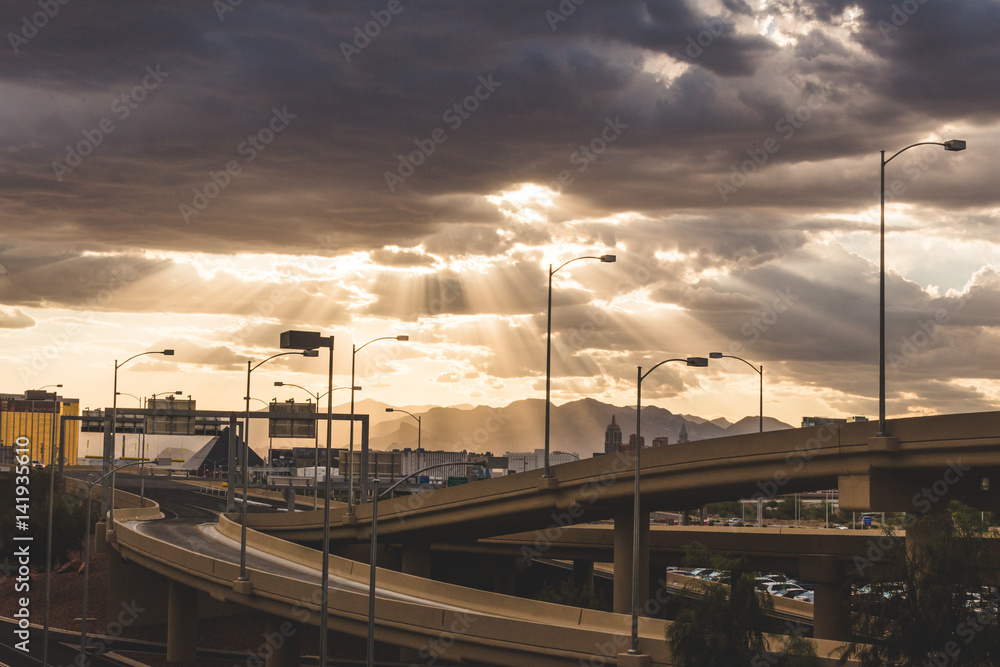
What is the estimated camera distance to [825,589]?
66.1 m

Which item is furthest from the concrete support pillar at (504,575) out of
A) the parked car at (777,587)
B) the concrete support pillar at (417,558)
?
the parked car at (777,587)

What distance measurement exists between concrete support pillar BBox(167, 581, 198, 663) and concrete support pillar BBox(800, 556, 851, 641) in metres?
36.6

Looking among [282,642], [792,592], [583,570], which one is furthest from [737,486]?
[792,592]

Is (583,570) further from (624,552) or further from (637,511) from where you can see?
(637,511)

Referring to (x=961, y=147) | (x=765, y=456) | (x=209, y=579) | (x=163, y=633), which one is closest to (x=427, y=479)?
(x=163, y=633)

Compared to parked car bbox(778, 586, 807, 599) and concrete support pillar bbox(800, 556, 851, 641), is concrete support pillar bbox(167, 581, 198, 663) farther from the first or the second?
parked car bbox(778, 586, 807, 599)

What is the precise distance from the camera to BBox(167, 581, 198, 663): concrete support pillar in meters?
66.9

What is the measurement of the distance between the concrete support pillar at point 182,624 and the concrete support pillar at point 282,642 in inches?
487

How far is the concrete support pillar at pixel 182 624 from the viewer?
6688cm

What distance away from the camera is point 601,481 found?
5125cm

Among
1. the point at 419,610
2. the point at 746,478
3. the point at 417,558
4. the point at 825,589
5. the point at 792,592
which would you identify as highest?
the point at 746,478

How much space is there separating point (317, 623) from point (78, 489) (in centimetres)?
6772

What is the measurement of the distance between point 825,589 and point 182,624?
38288 mm

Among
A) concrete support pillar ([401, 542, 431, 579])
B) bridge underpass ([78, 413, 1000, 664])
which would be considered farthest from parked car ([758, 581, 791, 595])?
concrete support pillar ([401, 542, 431, 579])
